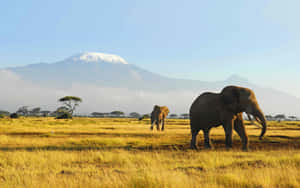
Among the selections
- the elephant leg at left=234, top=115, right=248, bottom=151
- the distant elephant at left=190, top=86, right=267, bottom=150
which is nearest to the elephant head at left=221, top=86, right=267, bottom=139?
the distant elephant at left=190, top=86, right=267, bottom=150

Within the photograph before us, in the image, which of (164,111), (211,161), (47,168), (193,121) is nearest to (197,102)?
(193,121)

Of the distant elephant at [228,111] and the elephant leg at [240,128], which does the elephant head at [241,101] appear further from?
the elephant leg at [240,128]

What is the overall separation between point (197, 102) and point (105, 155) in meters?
6.62

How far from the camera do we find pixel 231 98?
13.5m

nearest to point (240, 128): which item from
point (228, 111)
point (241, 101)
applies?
point (228, 111)

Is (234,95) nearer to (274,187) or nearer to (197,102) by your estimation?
(197,102)

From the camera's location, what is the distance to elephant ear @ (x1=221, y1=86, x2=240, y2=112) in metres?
13.4

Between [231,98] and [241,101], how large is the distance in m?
0.52

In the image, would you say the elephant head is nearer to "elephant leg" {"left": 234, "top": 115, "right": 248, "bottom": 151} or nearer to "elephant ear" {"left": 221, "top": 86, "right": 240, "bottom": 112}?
"elephant ear" {"left": 221, "top": 86, "right": 240, "bottom": 112}

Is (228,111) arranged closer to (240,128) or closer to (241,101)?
(241,101)

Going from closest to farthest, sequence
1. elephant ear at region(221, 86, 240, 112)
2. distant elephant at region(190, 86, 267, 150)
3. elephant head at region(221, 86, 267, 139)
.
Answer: elephant head at region(221, 86, 267, 139) → distant elephant at region(190, 86, 267, 150) → elephant ear at region(221, 86, 240, 112)

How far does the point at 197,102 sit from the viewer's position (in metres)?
A: 15.5

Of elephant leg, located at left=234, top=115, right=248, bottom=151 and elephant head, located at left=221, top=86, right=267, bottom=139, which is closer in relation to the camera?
elephant head, located at left=221, top=86, right=267, bottom=139

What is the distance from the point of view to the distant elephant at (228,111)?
1293 centimetres
